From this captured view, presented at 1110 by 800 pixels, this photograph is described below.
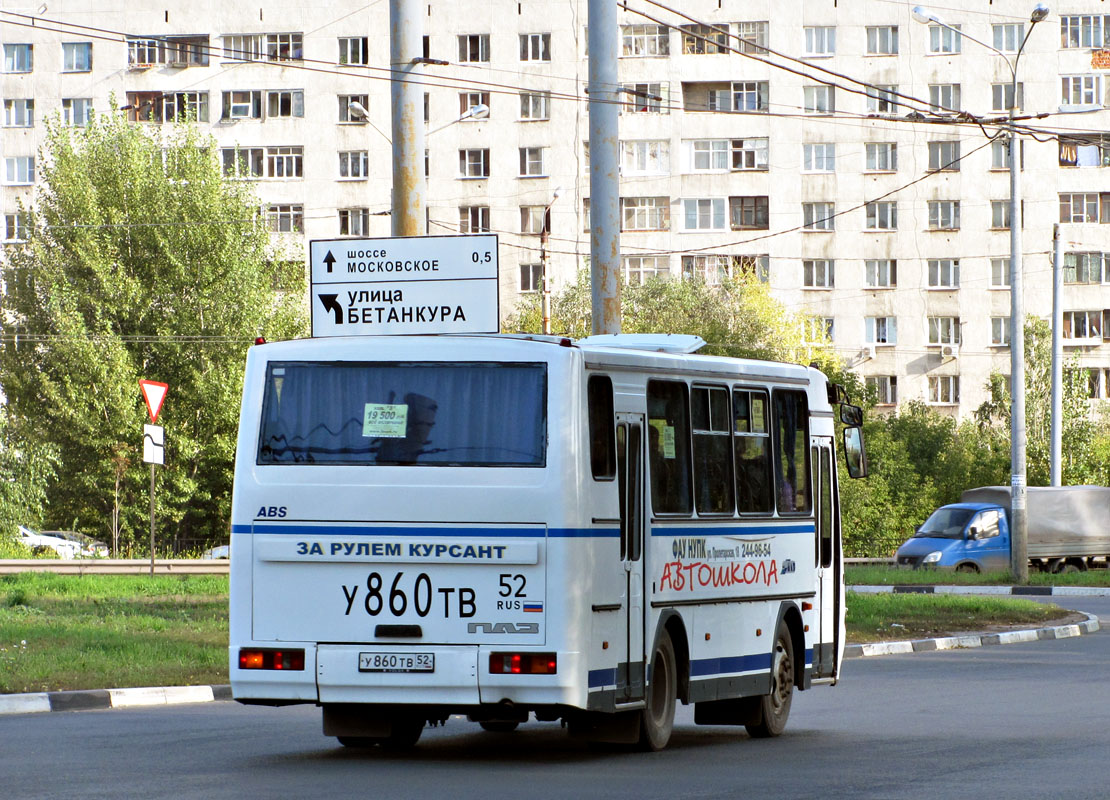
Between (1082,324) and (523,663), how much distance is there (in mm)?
71885

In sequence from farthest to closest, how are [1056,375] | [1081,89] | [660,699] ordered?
[1081,89], [1056,375], [660,699]

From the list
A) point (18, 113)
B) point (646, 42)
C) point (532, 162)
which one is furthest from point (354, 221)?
point (18, 113)

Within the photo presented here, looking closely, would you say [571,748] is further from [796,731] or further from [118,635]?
[118,635]

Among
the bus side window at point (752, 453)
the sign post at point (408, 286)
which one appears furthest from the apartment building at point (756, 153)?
the bus side window at point (752, 453)

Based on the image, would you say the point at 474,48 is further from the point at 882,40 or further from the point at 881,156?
the point at 881,156

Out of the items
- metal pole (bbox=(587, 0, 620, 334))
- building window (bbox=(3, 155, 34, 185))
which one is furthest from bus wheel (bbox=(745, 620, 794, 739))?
building window (bbox=(3, 155, 34, 185))

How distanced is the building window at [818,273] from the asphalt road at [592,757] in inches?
2498

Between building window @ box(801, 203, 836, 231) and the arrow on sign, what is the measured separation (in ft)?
219

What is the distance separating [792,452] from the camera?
14508mm

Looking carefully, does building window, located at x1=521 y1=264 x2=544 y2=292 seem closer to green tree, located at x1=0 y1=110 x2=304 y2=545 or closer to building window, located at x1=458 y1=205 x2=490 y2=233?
building window, located at x1=458 y1=205 x2=490 y2=233

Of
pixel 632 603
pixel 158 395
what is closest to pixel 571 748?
pixel 632 603

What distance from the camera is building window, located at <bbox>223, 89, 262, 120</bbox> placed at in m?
80.2

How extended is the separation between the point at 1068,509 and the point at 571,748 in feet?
120

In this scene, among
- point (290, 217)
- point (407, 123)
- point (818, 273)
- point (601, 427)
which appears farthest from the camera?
point (290, 217)
